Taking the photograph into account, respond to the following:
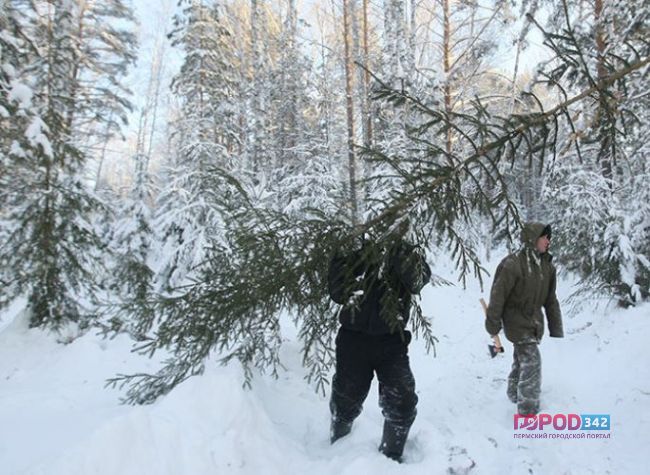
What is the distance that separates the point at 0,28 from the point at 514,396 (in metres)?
8.67

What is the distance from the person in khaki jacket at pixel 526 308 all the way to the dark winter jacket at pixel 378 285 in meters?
1.76

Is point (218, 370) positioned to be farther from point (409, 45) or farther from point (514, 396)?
point (409, 45)

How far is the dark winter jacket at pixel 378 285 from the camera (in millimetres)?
3026

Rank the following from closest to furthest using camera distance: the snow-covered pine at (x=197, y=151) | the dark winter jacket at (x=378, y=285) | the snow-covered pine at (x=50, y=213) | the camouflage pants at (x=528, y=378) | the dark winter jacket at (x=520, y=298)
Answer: the dark winter jacket at (x=378, y=285)
the camouflage pants at (x=528, y=378)
the dark winter jacket at (x=520, y=298)
the snow-covered pine at (x=50, y=213)
the snow-covered pine at (x=197, y=151)

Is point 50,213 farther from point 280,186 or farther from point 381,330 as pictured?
point 280,186

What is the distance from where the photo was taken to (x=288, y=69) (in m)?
21.6

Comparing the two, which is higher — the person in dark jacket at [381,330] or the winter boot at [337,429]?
the person in dark jacket at [381,330]

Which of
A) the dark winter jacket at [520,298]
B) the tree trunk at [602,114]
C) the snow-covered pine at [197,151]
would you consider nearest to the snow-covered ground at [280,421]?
the dark winter jacket at [520,298]

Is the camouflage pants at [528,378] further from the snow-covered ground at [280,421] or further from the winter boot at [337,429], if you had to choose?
the winter boot at [337,429]

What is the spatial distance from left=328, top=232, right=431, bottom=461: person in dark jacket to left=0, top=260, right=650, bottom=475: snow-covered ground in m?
0.39

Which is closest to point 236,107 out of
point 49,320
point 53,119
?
point 53,119

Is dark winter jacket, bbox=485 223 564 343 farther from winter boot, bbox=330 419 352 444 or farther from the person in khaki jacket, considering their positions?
winter boot, bbox=330 419 352 444

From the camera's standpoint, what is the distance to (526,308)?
4.50 metres

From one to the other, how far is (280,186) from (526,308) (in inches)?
518
